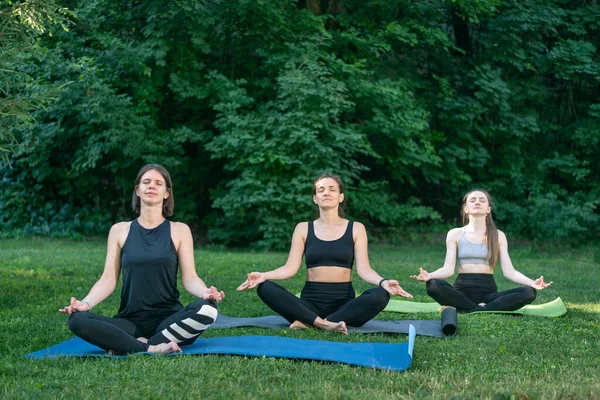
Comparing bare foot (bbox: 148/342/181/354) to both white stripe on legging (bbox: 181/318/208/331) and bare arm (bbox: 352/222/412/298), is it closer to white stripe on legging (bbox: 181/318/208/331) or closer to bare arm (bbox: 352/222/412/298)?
white stripe on legging (bbox: 181/318/208/331)

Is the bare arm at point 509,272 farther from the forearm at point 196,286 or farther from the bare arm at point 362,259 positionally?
the forearm at point 196,286

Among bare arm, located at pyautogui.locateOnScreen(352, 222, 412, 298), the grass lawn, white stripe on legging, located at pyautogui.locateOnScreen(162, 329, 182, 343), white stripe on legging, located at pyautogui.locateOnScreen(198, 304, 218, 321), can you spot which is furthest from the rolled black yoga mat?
white stripe on legging, located at pyautogui.locateOnScreen(162, 329, 182, 343)

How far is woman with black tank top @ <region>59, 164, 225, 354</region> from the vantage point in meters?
4.86

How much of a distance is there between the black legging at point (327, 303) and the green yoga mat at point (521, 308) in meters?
1.19

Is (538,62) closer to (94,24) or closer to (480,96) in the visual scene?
(480,96)

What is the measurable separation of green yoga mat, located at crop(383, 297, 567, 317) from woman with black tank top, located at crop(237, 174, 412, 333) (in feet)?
3.91

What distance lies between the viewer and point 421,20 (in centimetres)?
1697

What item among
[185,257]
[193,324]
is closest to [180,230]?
[185,257]

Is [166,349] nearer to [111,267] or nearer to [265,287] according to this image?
[111,267]

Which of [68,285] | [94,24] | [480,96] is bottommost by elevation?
[68,285]

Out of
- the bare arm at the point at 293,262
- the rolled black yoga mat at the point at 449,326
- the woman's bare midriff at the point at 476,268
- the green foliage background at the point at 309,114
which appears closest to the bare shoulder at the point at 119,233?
the bare arm at the point at 293,262

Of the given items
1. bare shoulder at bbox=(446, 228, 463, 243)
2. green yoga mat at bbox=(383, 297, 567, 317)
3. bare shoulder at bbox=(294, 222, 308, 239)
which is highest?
bare shoulder at bbox=(294, 222, 308, 239)

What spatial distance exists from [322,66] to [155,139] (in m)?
3.50

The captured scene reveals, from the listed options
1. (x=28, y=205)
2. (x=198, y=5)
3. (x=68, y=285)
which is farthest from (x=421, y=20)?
(x=68, y=285)
